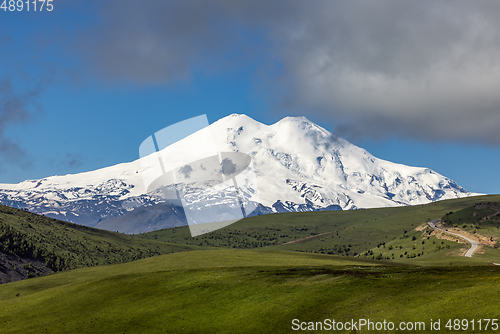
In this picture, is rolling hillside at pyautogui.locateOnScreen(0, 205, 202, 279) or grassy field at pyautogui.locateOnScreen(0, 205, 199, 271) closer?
rolling hillside at pyautogui.locateOnScreen(0, 205, 202, 279)

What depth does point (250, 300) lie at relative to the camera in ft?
136

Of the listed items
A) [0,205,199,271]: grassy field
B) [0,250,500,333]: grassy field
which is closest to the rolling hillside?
[0,205,199,271]: grassy field

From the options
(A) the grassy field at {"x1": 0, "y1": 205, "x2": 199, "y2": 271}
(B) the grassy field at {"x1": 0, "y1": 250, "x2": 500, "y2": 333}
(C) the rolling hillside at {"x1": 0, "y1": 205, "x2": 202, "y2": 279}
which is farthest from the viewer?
(A) the grassy field at {"x1": 0, "y1": 205, "x2": 199, "y2": 271}

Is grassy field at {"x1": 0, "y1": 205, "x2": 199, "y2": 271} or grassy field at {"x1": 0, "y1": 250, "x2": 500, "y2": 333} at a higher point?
grassy field at {"x1": 0, "y1": 205, "x2": 199, "y2": 271}

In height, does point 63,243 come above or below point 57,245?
above

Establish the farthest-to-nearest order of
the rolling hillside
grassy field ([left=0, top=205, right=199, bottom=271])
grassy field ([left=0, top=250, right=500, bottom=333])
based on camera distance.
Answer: grassy field ([left=0, top=205, right=199, bottom=271]) < the rolling hillside < grassy field ([left=0, top=250, right=500, bottom=333])

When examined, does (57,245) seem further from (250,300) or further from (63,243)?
(250,300)

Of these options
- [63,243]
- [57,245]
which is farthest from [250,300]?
[63,243]

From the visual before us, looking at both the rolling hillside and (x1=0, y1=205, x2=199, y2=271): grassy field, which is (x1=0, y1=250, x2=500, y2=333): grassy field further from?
(x1=0, y1=205, x2=199, y2=271): grassy field

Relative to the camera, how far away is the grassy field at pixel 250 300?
1294 inches

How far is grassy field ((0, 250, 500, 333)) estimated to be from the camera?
1294 inches

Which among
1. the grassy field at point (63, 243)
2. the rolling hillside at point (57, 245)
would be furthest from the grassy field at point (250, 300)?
the grassy field at point (63, 243)

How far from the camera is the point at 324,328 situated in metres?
32.3

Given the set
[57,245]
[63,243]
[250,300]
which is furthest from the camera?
[63,243]
